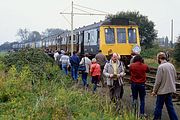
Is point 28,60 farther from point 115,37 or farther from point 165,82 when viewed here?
point 165,82

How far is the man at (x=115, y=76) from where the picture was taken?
437 inches

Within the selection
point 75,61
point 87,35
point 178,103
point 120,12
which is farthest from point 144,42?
point 178,103

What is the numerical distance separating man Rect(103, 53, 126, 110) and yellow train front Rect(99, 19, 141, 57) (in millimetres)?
12026

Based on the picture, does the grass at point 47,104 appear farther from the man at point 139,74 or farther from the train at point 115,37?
the train at point 115,37

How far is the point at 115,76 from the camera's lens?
11.1 m

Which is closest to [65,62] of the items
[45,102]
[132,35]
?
[132,35]

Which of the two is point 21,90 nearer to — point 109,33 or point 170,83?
point 170,83

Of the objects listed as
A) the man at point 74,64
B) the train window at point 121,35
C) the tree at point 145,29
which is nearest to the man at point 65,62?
the man at point 74,64

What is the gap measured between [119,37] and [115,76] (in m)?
13.1

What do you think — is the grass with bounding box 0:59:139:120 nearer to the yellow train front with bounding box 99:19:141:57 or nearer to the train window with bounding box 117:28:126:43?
the yellow train front with bounding box 99:19:141:57

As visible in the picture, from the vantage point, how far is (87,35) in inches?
1057

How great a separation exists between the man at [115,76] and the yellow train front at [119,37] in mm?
12026

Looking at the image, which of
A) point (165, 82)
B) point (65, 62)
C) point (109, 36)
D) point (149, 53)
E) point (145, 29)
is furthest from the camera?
point (145, 29)

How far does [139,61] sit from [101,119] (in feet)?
8.14
